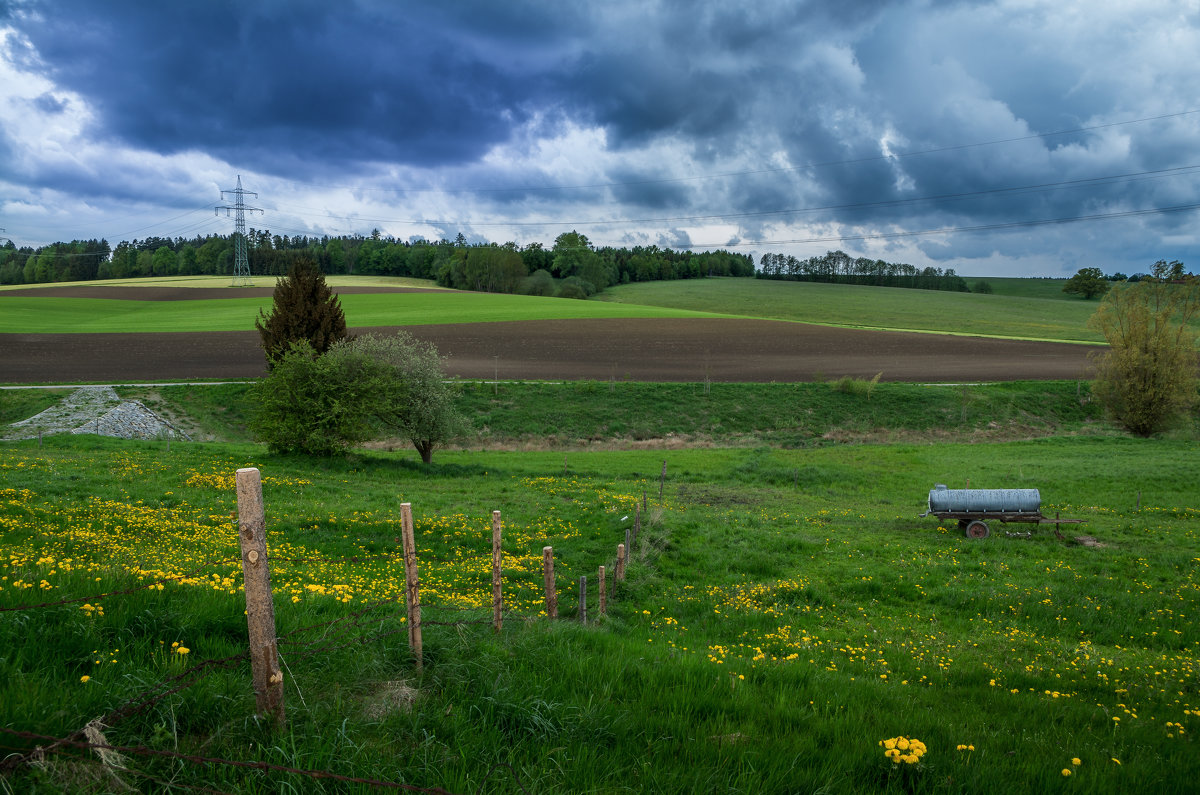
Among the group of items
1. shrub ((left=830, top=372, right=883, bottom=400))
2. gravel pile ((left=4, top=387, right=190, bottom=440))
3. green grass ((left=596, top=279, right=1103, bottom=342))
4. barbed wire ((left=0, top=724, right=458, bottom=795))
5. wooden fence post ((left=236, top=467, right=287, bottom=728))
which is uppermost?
green grass ((left=596, top=279, right=1103, bottom=342))

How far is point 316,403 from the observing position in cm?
3016

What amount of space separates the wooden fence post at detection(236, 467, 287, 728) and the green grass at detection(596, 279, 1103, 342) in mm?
104406

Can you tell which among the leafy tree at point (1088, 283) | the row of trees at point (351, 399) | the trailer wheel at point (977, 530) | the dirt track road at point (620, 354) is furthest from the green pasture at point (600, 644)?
the leafy tree at point (1088, 283)

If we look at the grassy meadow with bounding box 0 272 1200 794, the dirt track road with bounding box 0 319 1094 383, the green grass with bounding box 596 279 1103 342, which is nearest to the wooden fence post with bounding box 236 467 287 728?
the grassy meadow with bounding box 0 272 1200 794

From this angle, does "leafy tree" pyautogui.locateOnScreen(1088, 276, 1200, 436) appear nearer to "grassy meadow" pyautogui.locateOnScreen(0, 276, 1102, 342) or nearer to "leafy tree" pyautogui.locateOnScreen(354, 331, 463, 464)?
"grassy meadow" pyautogui.locateOnScreen(0, 276, 1102, 342)

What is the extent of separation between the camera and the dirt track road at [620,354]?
56406 mm

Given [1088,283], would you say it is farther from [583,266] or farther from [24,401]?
[24,401]

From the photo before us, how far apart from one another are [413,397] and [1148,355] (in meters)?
48.9

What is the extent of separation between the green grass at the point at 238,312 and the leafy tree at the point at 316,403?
52.4 metres

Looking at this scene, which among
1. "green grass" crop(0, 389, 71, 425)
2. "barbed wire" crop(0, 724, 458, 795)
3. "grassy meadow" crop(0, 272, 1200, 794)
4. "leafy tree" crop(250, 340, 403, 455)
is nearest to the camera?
"barbed wire" crop(0, 724, 458, 795)

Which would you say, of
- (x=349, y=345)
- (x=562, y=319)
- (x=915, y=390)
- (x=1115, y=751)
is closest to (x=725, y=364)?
(x=915, y=390)

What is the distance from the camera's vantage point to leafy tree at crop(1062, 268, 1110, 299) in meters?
152

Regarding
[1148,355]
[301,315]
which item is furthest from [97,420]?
[1148,355]

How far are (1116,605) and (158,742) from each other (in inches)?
680
